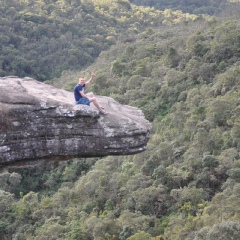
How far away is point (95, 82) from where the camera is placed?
140 feet

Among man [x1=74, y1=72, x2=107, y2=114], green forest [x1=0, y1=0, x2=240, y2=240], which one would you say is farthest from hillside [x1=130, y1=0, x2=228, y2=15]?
man [x1=74, y1=72, x2=107, y2=114]

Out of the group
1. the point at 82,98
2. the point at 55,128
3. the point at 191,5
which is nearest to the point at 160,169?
the point at 82,98

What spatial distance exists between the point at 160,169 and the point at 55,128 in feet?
58.2

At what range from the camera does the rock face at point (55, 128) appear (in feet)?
27.2

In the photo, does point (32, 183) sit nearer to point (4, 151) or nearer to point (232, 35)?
point (232, 35)

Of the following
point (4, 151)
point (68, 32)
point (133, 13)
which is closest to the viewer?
point (4, 151)

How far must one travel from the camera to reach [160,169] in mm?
25703

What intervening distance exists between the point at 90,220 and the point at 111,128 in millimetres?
15169

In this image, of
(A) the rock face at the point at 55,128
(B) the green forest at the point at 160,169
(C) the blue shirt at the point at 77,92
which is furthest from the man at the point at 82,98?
(B) the green forest at the point at 160,169

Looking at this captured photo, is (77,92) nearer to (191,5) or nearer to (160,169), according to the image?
(160,169)

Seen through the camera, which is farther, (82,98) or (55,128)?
(82,98)

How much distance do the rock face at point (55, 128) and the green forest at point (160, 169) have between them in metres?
2.16

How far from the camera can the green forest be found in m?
22.5

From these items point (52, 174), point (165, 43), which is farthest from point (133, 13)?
point (52, 174)
